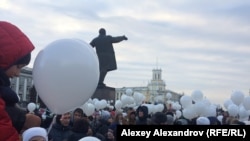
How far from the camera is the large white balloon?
3061mm

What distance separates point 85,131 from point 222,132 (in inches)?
118

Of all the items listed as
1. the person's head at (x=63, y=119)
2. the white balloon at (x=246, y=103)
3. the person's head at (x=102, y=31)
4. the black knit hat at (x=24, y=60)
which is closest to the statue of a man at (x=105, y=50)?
the person's head at (x=102, y=31)

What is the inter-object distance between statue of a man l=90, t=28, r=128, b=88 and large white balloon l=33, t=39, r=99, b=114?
10832 millimetres

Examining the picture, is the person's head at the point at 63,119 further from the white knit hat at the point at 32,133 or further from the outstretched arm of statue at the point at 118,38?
the outstretched arm of statue at the point at 118,38

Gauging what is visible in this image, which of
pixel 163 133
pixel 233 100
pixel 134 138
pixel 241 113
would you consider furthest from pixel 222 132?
pixel 233 100

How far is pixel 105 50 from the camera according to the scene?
14.6 m

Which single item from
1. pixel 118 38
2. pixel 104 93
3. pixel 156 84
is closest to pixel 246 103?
pixel 118 38

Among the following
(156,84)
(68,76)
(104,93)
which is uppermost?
(68,76)

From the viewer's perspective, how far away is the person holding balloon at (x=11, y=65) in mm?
2001

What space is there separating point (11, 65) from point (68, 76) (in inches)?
39.1

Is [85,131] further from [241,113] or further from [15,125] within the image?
[241,113]

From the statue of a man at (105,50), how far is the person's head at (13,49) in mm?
11810

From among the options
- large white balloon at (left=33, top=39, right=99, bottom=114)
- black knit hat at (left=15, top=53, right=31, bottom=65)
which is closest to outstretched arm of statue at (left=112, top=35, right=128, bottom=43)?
large white balloon at (left=33, top=39, right=99, bottom=114)

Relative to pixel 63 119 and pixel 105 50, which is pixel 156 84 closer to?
pixel 105 50
